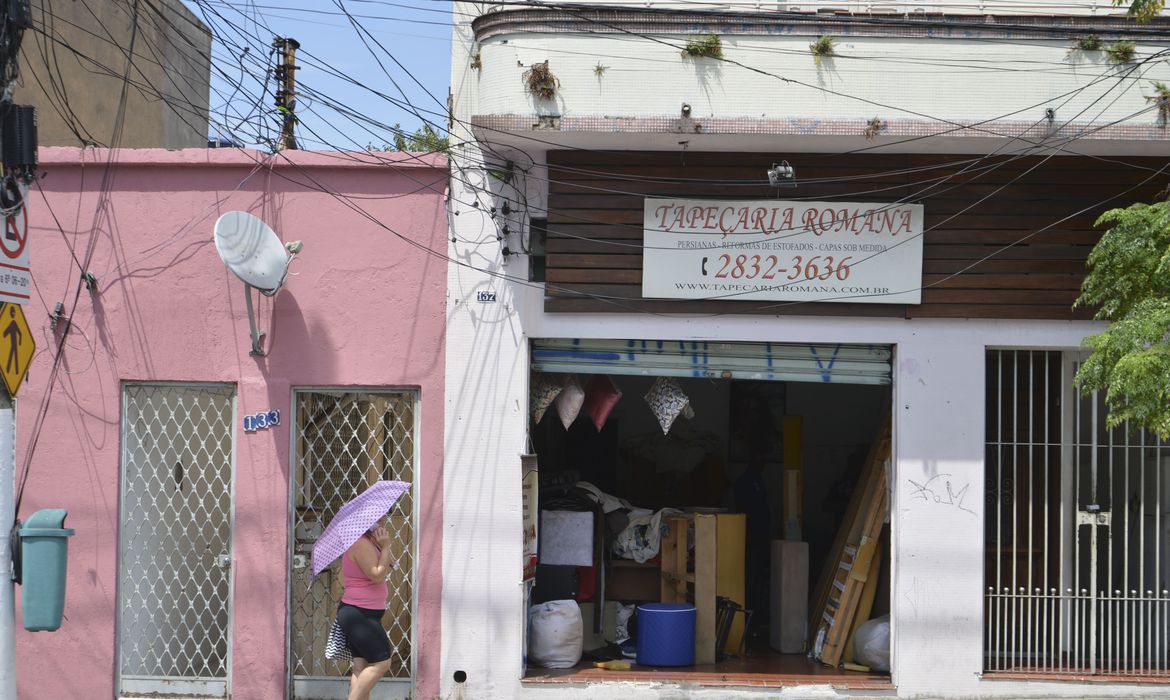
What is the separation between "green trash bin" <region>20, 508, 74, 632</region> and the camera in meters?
5.43

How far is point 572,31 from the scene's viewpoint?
8000mm

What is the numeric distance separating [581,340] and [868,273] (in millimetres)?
2190

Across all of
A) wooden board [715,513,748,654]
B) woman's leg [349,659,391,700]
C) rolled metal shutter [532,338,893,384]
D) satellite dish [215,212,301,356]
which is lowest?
woman's leg [349,659,391,700]

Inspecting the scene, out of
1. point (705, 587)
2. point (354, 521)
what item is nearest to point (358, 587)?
point (354, 521)

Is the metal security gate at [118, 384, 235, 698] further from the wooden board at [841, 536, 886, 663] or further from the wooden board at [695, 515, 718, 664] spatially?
A: the wooden board at [841, 536, 886, 663]

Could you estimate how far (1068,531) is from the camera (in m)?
8.59

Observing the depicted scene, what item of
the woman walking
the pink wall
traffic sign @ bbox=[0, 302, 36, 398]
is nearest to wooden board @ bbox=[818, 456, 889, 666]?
the pink wall

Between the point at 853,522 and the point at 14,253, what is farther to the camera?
the point at 853,522

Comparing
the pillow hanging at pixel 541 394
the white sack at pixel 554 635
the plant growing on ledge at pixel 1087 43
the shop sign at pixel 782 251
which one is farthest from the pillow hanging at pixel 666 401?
the plant growing on ledge at pixel 1087 43

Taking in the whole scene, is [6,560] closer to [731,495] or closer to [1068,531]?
[1068,531]

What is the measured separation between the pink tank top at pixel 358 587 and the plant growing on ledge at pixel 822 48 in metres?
4.67

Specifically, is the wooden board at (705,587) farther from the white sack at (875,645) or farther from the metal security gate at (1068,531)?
the metal security gate at (1068,531)

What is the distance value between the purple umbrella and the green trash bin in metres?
1.69

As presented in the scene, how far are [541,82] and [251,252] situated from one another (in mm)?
2337
